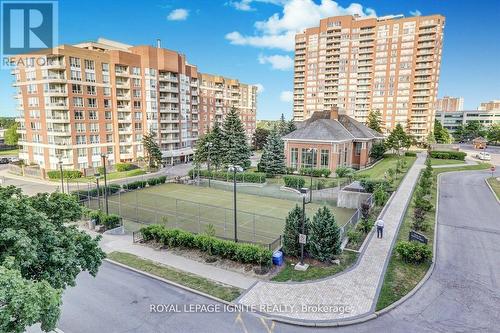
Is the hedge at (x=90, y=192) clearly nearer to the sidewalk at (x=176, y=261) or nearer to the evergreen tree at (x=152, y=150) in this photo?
the sidewalk at (x=176, y=261)

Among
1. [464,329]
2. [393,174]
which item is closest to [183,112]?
[393,174]

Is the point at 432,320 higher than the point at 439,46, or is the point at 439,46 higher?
the point at 439,46

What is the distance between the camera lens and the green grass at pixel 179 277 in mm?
14477

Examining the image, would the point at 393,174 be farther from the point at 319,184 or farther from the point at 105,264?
the point at 105,264

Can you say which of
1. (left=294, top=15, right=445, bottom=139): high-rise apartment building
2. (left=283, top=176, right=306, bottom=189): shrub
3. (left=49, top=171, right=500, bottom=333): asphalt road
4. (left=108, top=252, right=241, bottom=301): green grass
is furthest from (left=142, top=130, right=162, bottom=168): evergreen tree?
(left=294, top=15, right=445, bottom=139): high-rise apartment building

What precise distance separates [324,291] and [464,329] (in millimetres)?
5325

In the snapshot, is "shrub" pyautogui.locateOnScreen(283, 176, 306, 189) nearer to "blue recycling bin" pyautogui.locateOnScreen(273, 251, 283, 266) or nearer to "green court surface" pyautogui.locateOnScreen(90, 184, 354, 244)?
"green court surface" pyautogui.locateOnScreen(90, 184, 354, 244)

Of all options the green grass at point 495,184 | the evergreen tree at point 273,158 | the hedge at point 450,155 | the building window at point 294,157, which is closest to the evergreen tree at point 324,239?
the green grass at point 495,184

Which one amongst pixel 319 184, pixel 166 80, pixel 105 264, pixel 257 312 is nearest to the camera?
pixel 257 312

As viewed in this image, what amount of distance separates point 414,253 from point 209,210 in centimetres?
1801

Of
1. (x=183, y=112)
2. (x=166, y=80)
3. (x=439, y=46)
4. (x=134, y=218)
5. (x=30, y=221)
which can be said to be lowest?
(x=134, y=218)

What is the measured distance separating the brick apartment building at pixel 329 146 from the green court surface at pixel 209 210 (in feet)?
48.6

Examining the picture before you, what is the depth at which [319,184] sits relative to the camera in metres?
37.5

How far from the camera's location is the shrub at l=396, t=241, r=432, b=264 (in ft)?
54.5
